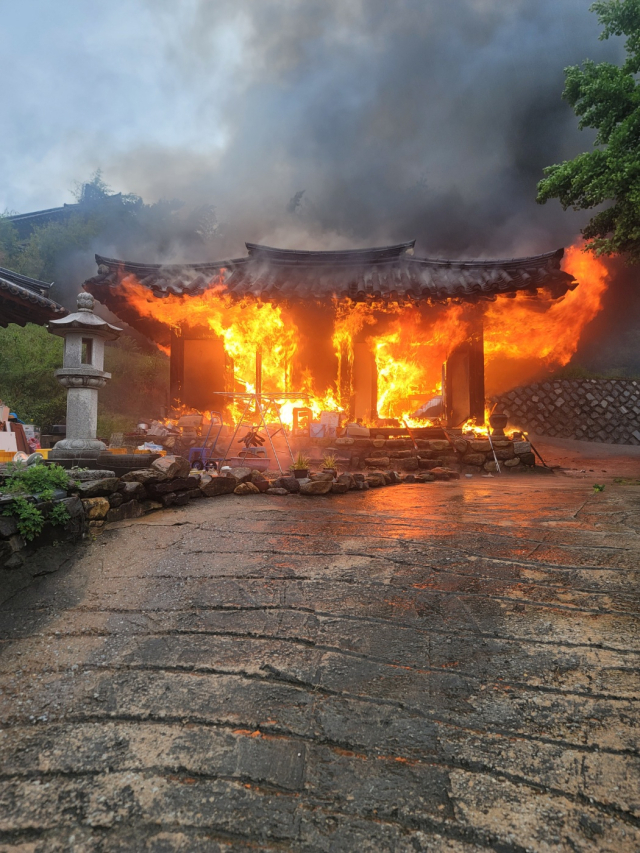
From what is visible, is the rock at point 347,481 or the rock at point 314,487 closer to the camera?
the rock at point 314,487

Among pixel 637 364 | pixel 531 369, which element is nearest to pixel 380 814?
pixel 531 369

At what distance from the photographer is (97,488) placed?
221 inches

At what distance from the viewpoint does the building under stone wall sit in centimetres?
1856

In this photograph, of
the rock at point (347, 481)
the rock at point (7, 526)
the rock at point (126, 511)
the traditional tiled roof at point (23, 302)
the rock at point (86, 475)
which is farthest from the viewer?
the traditional tiled roof at point (23, 302)

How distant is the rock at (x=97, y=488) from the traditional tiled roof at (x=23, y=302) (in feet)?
20.7

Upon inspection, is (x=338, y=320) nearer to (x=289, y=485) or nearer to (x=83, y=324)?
(x=289, y=485)

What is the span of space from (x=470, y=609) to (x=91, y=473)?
515cm

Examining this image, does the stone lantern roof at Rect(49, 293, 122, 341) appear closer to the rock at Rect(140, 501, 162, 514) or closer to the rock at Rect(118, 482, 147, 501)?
the rock at Rect(118, 482, 147, 501)

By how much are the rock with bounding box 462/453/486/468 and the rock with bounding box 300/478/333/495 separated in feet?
16.0

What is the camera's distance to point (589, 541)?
14.5 ft

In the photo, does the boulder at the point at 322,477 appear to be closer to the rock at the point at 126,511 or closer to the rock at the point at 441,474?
the rock at the point at 126,511

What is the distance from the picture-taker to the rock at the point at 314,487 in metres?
7.53

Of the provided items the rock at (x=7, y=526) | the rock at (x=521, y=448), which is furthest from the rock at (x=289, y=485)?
the rock at (x=521, y=448)

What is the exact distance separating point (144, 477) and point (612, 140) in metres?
9.74
